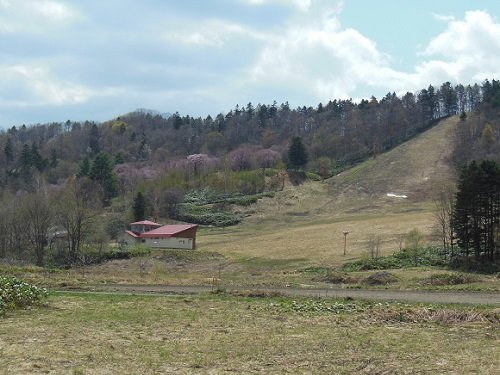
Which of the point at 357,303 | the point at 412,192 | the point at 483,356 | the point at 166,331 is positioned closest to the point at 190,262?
the point at 357,303

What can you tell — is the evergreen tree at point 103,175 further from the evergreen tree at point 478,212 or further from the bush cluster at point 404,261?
the evergreen tree at point 478,212

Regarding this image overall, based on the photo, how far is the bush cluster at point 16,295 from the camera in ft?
69.8

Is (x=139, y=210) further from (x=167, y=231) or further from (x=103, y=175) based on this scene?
(x=103, y=175)

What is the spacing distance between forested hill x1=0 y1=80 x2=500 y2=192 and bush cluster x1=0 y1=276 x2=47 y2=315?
105m

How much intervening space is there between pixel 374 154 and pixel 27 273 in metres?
115

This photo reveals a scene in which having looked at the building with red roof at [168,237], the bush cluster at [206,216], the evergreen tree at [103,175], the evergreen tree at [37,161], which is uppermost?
the evergreen tree at [37,161]

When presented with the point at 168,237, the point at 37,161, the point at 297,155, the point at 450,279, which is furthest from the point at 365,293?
the point at 37,161

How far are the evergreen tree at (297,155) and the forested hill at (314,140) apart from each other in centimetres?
635

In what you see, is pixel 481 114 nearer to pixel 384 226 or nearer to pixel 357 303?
pixel 384 226

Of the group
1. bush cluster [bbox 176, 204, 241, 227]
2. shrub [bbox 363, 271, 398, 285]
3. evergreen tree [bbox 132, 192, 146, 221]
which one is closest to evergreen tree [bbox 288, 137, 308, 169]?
bush cluster [bbox 176, 204, 241, 227]

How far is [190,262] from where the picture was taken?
64.7 metres

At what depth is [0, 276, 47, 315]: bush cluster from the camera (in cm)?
2127

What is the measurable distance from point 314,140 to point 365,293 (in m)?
139

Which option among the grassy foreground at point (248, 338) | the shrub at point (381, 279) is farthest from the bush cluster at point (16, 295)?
the shrub at point (381, 279)
